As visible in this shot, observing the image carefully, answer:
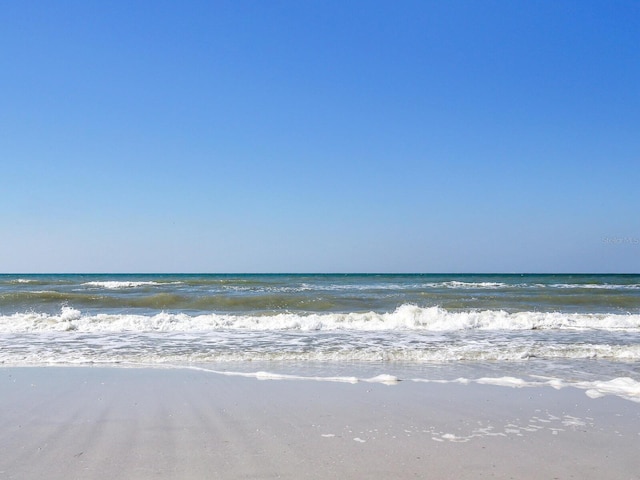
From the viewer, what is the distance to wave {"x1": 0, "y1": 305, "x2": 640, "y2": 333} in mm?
14500

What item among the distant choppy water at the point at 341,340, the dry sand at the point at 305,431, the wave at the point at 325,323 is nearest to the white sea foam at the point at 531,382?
the dry sand at the point at 305,431

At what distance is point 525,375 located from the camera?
26.6 ft

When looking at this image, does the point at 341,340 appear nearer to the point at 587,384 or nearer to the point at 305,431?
the point at 587,384

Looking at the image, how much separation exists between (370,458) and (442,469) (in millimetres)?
583

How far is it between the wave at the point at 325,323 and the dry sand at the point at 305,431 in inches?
284

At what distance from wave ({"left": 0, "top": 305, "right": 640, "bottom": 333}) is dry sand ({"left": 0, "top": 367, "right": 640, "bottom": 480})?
7.22 meters

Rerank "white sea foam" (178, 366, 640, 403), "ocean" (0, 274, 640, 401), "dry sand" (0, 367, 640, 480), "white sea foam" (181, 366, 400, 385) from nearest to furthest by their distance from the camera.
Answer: "dry sand" (0, 367, 640, 480)
"white sea foam" (178, 366, 640, 403)
"white sea foam" (181, 366, 400, 385)
"ocean" (0, 274, 640, 401)

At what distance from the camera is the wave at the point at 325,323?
14.5 metres

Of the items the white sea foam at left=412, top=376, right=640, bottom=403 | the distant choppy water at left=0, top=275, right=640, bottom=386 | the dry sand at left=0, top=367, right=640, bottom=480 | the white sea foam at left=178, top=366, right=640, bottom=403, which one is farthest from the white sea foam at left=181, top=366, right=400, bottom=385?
the distant choppy water at left=0, top=275, right=640, bottom=386

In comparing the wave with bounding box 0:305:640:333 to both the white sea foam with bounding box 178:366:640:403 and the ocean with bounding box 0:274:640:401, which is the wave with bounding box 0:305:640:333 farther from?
the white sea foam with bounding box 178:366:640:403

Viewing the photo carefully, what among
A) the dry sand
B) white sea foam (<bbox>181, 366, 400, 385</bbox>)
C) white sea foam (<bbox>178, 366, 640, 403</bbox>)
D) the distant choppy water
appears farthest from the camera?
the distant choppy water

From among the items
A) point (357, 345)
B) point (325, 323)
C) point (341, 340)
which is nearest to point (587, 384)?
point (357, 345)

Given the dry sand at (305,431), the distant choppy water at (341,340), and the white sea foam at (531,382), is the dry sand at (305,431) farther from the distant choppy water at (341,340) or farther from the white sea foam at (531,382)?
the distant choppy water at (341,340)

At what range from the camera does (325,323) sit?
15523mm
